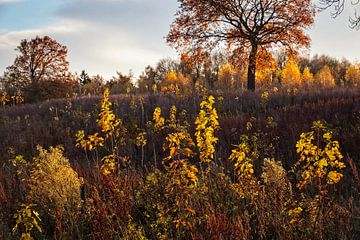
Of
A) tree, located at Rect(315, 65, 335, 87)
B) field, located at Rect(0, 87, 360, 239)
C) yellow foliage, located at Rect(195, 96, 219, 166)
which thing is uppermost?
tree, located at Rect(315, 65, 335, 87)

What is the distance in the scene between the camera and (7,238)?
354cm

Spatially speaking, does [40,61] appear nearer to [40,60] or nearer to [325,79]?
[40,60]

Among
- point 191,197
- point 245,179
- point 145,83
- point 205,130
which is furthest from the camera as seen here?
point 145,83

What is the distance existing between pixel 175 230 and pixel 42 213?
1718mm

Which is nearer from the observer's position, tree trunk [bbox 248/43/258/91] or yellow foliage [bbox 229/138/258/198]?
yellow foliage [bbox 229/138/258/198]

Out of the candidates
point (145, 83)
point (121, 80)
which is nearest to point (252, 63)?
point (145, 83)

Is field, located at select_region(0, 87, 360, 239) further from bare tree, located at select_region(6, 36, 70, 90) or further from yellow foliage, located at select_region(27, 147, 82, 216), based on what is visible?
bare tree, located at select_region(6, 36, 70, 90)

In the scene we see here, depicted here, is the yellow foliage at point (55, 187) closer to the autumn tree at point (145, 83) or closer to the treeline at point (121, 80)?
the treeline at point (121, 80)

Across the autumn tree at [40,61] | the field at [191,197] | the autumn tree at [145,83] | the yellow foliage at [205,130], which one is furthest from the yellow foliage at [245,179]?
the autumn tree at [40,61]

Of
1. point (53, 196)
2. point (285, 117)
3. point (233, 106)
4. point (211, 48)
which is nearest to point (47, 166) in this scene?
point (53, 196)

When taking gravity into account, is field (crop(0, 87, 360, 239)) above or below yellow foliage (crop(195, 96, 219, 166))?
below

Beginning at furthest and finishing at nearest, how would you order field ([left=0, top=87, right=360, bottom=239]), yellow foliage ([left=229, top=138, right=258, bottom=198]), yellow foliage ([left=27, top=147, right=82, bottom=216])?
yellow foliage ([left=27, top=147, right=82, bottom=216]) < yellow foliage ([left=229, top=138, right=258, bottom=198]) < field ([left=0, top=87, right=360, bottom=239])

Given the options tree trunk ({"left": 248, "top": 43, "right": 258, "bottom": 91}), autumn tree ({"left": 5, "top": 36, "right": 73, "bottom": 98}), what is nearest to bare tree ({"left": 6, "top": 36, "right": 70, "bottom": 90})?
autumn tree ({"left": 5, "top": 36, "right": 73, "bottom": 98})

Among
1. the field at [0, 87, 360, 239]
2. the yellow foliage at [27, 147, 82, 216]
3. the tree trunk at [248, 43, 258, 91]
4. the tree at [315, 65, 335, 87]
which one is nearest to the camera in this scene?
the field at [0, 87, 360, 239]
